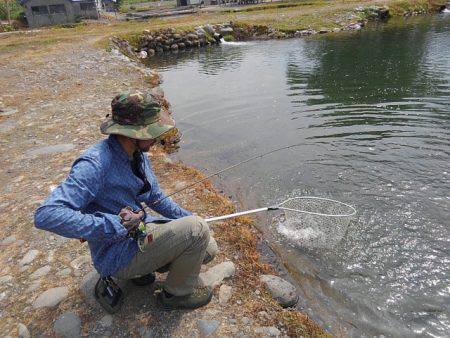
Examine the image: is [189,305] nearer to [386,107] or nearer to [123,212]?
[123,212]

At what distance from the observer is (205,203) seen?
26.3ft

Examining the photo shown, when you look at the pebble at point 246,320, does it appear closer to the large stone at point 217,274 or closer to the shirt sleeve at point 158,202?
the large stone at point 217,274

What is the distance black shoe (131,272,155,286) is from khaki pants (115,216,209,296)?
0.67 m

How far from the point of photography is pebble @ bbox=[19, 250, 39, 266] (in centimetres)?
603

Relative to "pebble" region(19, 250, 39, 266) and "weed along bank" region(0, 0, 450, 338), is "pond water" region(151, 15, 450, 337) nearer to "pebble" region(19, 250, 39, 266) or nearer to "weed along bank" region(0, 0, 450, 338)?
"weed along bank" region(0, 0, 450, 338)

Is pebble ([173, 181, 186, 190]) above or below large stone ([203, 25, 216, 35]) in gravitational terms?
below

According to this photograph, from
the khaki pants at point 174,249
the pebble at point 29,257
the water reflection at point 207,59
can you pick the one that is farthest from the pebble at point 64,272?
the water reflection at point 207,59

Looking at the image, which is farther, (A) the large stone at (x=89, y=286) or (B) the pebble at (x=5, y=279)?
(B) the pebble at (x=5, y=279)

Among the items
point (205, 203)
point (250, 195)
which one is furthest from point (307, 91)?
point (205, 203)

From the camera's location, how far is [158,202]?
5055mm

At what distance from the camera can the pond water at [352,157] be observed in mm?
6082

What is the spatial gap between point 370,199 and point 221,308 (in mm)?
5365

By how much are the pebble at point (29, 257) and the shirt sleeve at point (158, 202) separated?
2.58 m

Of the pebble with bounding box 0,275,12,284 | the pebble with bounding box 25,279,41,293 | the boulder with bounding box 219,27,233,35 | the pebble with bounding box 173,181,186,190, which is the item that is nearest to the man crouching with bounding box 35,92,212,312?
the pebble with bounding box 25,279,41,293
